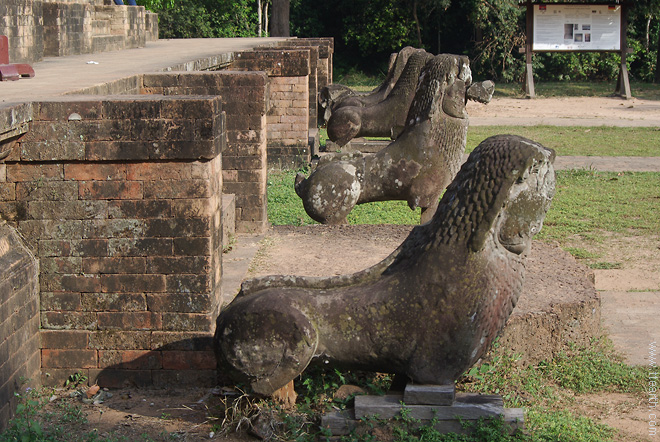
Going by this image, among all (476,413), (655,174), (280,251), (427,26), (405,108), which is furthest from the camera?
(427,26)

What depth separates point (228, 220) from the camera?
7.54m

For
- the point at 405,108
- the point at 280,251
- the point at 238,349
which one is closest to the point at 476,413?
the point at 238,349

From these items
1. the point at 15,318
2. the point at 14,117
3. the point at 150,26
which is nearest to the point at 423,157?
the point at 14,117

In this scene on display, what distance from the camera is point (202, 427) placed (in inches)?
167

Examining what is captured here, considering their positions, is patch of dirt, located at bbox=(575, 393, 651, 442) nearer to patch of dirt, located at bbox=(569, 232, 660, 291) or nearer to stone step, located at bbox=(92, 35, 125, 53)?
patch of dirt, located at bbox=(569, 232, 660, 291)

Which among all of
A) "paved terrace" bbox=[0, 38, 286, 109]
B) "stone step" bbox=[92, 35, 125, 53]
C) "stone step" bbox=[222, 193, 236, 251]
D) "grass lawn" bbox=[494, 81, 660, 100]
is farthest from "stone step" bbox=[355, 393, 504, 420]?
"grass lawn" bbox=[494, 81, 660, 100]

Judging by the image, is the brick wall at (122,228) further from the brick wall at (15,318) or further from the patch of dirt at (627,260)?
the patch of dirt at (627,260)

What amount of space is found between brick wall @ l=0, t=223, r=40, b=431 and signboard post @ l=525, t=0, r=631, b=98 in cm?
1778

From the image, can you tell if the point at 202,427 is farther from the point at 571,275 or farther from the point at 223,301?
the point at 571,275

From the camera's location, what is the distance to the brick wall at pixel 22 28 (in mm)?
8797

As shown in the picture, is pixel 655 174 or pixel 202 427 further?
pixel 655 174

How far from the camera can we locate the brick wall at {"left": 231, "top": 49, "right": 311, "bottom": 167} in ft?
37.8

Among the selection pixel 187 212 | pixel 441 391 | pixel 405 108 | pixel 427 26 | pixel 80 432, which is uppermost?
pixel 427 26

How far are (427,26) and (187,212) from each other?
75.4 feet
